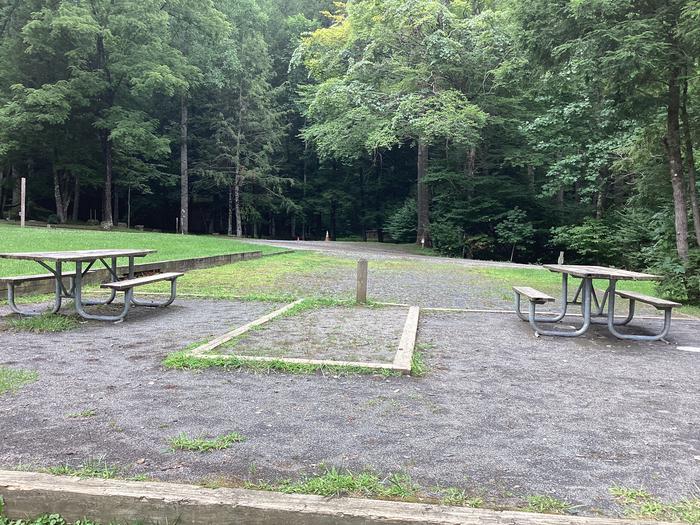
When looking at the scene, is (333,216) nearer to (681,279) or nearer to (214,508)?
(681,279)

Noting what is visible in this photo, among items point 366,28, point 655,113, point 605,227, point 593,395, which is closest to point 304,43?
point 366,28

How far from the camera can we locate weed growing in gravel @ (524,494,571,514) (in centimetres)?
227

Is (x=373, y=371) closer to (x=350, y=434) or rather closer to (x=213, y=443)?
(x=350, y=434)

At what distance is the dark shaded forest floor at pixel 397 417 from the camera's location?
2611 mm

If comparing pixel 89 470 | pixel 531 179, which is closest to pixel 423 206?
pixel 531 179

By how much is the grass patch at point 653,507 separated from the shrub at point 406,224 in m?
30.9

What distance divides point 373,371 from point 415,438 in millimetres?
1303

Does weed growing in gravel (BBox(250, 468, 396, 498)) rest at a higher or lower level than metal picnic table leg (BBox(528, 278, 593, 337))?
lower

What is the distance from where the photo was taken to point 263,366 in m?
4.41

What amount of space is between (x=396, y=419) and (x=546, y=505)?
1157 millimetres

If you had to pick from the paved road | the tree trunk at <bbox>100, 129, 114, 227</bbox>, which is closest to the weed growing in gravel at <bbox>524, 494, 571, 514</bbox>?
the paved road

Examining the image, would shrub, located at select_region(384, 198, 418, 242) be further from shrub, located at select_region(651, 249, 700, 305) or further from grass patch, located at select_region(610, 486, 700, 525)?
grass patch, located at select_region(610, 486, 700, 525)

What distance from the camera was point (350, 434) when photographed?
3070 millimetres

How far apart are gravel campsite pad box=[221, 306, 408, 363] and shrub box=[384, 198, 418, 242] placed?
25934mm
